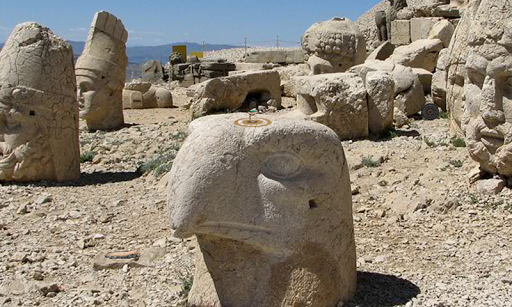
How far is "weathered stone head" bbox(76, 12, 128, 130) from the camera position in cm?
1188

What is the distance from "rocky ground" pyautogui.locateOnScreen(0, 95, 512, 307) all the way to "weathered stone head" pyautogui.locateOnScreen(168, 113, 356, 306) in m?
0.50

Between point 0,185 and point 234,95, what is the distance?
5841 mm

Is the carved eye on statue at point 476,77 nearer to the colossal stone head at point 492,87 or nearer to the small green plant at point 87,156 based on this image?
the colossal stone head at point 492,87

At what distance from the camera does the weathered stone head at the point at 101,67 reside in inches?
468

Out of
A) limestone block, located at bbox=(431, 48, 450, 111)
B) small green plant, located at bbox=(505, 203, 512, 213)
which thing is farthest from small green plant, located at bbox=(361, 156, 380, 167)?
limestone block, located at bbox=(431, 48, 450, 111)

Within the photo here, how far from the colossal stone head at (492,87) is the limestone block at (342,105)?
2.87 meters

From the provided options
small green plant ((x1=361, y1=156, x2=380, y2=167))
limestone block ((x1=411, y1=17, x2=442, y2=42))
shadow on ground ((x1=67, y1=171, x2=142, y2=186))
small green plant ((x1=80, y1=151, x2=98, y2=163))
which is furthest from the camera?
limestone block ((x1=411, y1=17, x2=442, y2=42))

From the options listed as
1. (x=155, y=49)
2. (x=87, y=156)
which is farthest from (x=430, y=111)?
(x=155, y=49)

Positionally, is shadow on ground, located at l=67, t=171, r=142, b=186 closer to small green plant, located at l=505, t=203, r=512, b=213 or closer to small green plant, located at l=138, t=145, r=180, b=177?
small green plant, located at l=138, t=145, r=180, b=177

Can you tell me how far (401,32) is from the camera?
18.3m

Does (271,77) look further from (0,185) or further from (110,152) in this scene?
(0,185)

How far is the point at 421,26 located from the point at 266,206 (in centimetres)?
1502

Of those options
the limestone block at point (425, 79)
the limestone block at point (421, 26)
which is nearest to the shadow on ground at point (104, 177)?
the limestone block at point (425, 79)

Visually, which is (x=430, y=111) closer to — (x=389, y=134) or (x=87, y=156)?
(x=389, y=134)
